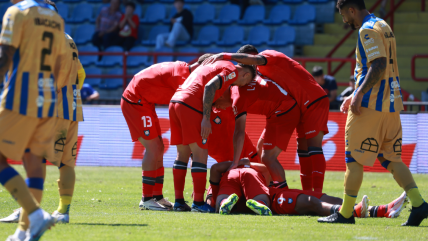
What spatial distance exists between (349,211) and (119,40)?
12838mm

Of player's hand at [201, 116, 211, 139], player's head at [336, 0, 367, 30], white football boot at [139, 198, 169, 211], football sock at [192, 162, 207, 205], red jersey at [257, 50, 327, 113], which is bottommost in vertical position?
white football boot at [139, 198, 169, 211]

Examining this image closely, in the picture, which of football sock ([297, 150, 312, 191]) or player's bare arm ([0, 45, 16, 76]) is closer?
player's bare arm ([0, 45, 16, 76])

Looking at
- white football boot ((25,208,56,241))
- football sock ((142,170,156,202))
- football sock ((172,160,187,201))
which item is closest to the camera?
white football boot ((25,208,56,241))

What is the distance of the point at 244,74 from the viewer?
6.43 meters

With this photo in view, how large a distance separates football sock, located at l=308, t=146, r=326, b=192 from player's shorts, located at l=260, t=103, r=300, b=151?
381mm

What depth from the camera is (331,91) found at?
1236 centimetres

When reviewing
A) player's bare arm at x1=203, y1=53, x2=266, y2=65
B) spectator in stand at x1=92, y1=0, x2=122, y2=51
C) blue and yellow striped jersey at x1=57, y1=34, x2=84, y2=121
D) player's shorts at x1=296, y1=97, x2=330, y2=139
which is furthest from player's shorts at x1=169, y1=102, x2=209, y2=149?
spectator in stand at x1=92, y1=0, x2=122, y2=51

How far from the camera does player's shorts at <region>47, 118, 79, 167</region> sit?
461 centimetres

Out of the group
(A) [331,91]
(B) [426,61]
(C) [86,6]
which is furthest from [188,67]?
(C) [86,6]

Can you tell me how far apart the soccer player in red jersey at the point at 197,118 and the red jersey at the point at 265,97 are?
1.38ft

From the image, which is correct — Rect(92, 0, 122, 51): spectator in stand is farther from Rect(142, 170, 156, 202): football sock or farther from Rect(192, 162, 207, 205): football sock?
Rect(192, 162, 207, 205): football sock

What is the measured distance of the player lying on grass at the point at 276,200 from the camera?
17.9ft

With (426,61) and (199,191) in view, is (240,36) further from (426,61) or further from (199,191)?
(199,191)

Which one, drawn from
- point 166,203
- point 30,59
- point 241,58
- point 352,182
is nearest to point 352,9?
point 241,58
